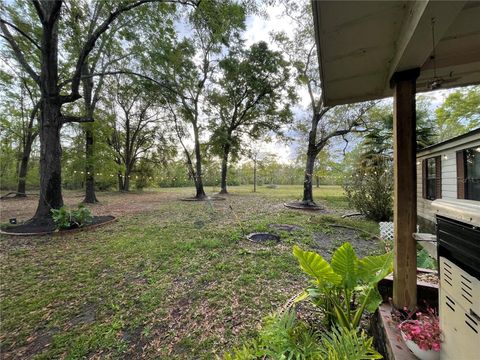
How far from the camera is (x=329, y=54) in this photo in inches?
61.7

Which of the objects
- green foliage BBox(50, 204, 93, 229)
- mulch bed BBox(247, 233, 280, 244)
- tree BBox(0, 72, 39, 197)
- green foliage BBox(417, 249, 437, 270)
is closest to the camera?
green foliage BBox(417, 249, 437, 270)

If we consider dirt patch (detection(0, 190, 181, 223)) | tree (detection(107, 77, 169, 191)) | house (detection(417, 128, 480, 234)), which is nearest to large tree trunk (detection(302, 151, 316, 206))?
house (detection(417, 128, 480, 234))

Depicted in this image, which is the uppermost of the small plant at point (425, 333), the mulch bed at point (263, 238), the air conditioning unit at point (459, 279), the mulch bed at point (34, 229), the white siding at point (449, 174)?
the white siding at point (449, 174)

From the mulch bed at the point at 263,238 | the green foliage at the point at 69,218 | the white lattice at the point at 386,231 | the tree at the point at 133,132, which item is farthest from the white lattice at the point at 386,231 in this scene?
the tree at the point at 133,132

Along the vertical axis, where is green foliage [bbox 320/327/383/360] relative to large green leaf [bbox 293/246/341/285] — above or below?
below

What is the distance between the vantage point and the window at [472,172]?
177 inches

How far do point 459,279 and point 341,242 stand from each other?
4.09 m

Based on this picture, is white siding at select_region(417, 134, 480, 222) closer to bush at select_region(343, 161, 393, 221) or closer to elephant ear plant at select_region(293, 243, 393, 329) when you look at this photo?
bush at select_region(343, 161, 393, 221)

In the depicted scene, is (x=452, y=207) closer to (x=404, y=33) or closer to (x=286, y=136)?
(x=404, y=33)

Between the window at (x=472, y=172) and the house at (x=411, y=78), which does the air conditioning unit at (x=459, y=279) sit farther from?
the window at (x=472, y=172)

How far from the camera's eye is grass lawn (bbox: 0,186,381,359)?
1944mm

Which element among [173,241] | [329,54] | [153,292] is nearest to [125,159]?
[173,241]

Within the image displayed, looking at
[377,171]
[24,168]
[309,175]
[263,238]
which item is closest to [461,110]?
[377,171]

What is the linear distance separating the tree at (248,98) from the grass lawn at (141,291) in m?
10.0
